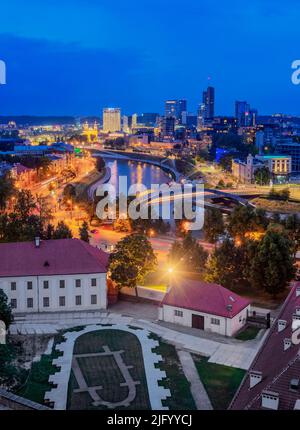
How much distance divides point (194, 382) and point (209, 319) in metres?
3.53

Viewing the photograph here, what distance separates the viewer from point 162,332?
52.7 feet

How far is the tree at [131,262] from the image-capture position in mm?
18891

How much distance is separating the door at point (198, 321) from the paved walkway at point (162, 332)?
25.3 inches

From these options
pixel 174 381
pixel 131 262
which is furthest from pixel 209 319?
pixel 131 262

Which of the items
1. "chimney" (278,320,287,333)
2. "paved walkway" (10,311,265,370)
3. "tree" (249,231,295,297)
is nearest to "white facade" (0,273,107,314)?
"paved walkway" (10,311,265,370)

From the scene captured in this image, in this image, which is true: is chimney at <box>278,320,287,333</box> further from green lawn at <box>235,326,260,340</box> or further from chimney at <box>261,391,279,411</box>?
green lawn at <box>235,326,260,340</box>

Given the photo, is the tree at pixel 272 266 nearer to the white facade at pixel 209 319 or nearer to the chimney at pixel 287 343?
the white facade at pixel 209 319

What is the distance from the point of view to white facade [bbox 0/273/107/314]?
18.0 m

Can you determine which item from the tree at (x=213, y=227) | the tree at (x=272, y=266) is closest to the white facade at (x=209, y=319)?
the tree at (x=272, y=266)

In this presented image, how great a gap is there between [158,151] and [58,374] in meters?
111

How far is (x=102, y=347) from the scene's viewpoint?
14.8 meters

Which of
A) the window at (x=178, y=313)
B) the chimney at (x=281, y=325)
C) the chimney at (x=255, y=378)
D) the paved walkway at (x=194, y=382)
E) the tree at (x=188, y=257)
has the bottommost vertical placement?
the paved walkway at (x=194, y=382)

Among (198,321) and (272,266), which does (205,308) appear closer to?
(198,321)
